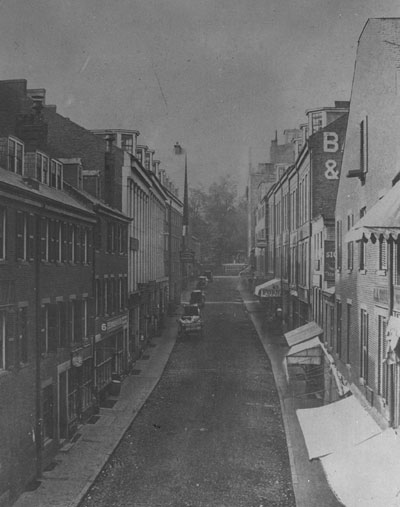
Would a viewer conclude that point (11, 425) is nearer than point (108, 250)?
Yes

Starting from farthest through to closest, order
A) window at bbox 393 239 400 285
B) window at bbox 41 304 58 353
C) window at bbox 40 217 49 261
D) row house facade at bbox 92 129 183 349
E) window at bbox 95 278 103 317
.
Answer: row house facade at bbox 92 129 183 349 < window at bbox 95 278 103 317 < window at bbox 41 304 58 353 < window at bbox 40 217 49 261 < window at bbox 393 239 400 285

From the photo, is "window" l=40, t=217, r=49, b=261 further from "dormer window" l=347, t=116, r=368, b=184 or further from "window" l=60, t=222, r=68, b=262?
"dormer window" l=347, t=116, r=368, b=184

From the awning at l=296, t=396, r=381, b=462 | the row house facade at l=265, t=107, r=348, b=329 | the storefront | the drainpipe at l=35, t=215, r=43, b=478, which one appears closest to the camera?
the awning at l=296, t=396, r=381, b=462

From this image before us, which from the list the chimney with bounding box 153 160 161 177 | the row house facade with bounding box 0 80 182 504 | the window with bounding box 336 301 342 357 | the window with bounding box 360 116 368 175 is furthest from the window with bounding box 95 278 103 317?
the chimney with bounding box 153 160 161 177

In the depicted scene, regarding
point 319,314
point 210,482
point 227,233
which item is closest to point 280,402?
point 319,314

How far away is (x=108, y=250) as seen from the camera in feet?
91.7

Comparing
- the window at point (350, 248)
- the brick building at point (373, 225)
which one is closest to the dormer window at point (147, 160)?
the brick building at point (373, 225)

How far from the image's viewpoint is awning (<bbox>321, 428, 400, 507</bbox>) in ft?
33.6

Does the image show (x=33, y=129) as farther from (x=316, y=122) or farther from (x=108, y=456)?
(x=316, y=122)

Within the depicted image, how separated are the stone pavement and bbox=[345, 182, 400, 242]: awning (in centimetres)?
774

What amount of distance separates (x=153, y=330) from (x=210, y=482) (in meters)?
26.0

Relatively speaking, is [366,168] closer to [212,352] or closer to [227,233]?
[212,352]

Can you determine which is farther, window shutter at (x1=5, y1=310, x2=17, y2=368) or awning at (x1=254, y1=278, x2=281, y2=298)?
awning at (x1=254, y1=278, x2=281, y2=298)

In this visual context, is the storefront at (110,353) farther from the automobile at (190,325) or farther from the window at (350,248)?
the window at (350,248)
